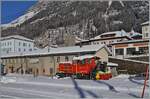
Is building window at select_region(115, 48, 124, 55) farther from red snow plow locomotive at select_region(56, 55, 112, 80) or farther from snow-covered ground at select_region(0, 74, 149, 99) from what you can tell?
snow-covered ground at select_region(0, 74, 149, 99)

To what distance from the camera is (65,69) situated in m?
38.2

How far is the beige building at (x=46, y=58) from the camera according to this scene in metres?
51.8

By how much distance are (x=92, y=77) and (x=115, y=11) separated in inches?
5064

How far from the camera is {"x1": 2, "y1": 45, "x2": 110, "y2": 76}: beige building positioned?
2041 inches

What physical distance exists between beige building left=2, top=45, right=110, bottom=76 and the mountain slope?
2450cm

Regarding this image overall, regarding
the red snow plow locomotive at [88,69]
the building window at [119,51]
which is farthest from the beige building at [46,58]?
the building window at [119,51]

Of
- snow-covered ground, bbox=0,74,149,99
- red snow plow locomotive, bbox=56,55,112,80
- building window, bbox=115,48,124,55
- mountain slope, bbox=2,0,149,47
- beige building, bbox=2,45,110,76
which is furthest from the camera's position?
mountain slope, bbox=2,0,149,47

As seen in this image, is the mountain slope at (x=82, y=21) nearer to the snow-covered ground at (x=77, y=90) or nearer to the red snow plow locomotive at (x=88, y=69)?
the red snow plow locomotive at (x=88, y=69)

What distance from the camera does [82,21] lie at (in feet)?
481

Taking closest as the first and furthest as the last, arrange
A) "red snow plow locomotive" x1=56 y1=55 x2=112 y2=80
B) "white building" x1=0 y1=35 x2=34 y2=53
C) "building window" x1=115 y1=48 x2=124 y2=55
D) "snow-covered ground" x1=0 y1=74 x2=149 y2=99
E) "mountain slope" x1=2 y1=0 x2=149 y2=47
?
1. "snow-covered ground" x1=0 y1=74 x2=149 y2=99
2. "red snow plow locomotive" x1=56 y1=55 x2=112 y2=80
3. "building window" x1=115 y1=48 x2=124 y2=55
4. "white building" x1=0 y1=35 x2=34 y2=53
5. "mountain slope" x1=2 y1=0 x2=149 y2=47

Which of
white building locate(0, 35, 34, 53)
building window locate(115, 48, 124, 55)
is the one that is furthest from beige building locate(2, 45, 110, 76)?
white building locate(0, 35, 34, 53)

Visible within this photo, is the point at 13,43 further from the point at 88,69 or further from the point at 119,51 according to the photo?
the point at 88,69

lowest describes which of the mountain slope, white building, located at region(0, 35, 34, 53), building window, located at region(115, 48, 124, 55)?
building window, located at region(115, 48, 124, 55)

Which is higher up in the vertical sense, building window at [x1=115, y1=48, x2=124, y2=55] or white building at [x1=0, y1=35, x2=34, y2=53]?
white building at [x1=0, y1=35, x2=34, y2=53]
